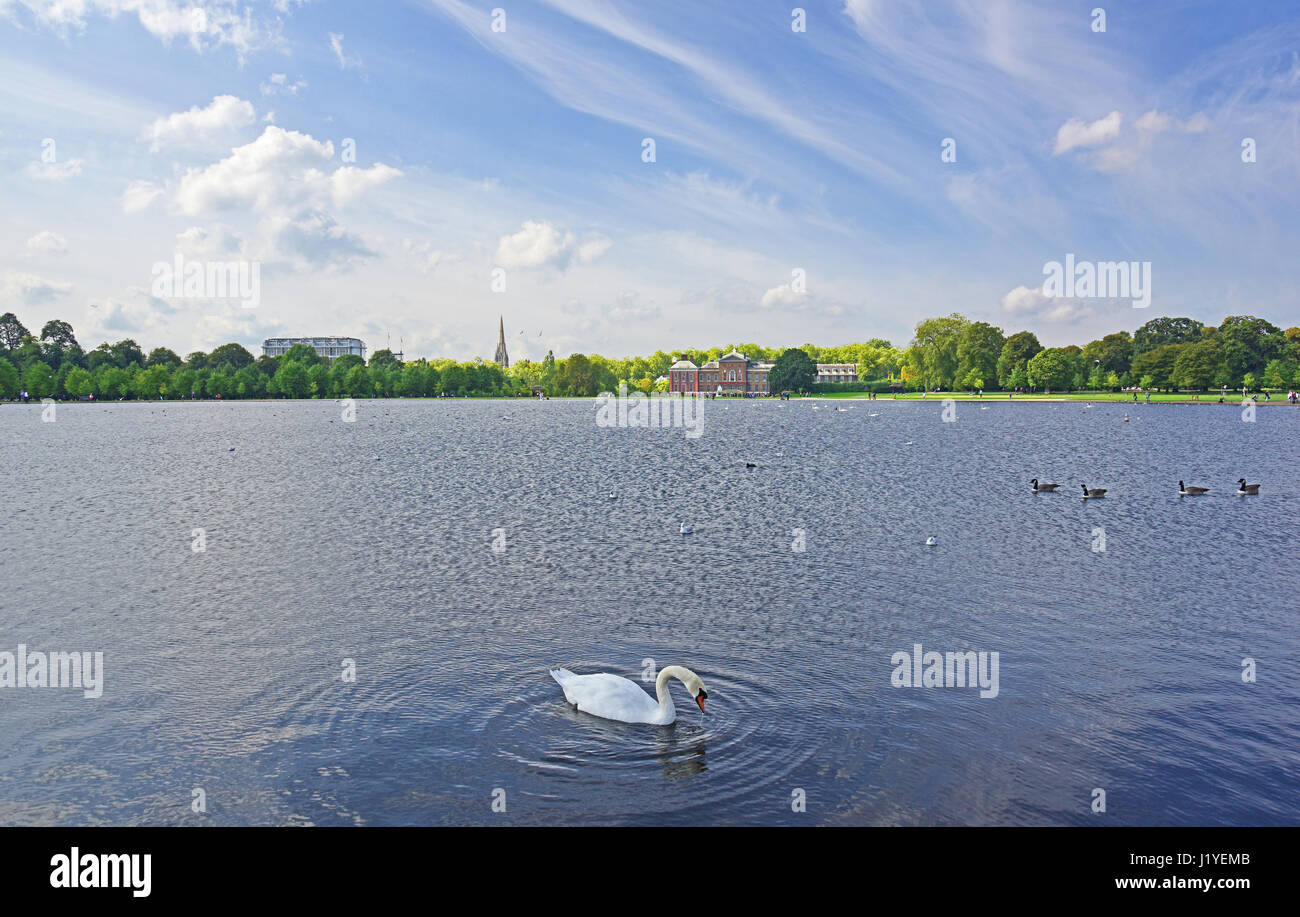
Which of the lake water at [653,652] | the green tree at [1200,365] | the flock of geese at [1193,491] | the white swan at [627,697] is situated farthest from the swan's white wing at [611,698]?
the green tree at [1200,365]

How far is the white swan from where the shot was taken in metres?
15.6

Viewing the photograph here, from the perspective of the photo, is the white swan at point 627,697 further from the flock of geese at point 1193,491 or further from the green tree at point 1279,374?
the green tree at point 1279,374

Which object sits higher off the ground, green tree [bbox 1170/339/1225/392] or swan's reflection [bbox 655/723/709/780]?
green tree [bbox 1170/339/1225/392]

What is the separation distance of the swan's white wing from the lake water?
11.2 inches

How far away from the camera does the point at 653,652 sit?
19828 millimetres

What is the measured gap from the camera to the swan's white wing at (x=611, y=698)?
1588 cm

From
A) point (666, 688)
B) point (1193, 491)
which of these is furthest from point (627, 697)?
point (1193, 491)

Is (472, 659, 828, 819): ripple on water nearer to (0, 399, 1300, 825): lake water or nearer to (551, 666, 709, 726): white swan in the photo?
(0, 399, 1300, 825): lake water

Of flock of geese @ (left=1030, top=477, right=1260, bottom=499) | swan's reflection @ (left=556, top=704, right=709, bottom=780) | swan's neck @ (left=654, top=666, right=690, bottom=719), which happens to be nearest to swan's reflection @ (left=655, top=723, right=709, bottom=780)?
swan's reflection @ (left=556, top=704, right=709, bottom=780)

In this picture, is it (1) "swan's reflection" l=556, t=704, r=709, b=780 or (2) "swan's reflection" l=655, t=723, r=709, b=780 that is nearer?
(2) "swan's reflection" l=655, t=723, r=709, b=780

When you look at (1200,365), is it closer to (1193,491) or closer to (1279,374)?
(1279,374)
